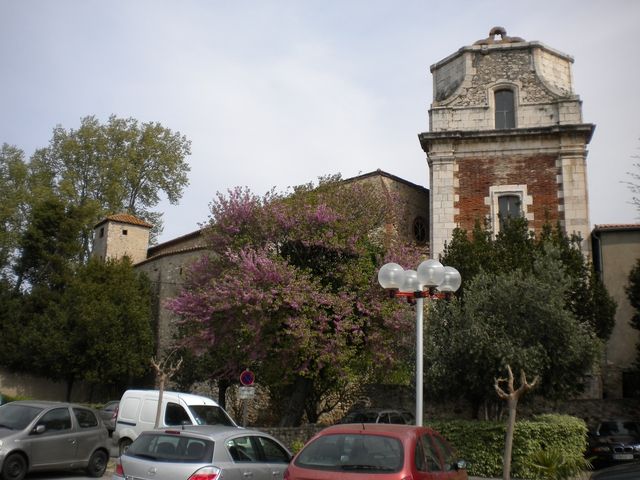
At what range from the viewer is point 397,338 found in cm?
1791

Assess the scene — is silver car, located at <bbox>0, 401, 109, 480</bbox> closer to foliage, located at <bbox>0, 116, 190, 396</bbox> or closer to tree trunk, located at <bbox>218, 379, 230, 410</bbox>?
tree trunk, located at <bbox>218, 379, 230, 410</bbox>

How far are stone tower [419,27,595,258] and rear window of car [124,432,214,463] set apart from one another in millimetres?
16376

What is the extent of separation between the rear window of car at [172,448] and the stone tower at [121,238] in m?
28.5

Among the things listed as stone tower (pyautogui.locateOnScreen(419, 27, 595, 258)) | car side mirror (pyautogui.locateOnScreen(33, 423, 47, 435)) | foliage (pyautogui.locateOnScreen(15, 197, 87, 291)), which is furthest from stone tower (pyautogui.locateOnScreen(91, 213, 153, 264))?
car side mirror (pyautogui.locateOnScreen(33, 423, 47, 435))

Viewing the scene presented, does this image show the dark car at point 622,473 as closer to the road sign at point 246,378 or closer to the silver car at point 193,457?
the silver car at point 193,457

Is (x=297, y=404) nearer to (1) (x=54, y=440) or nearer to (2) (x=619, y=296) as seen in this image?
(1) (x=54, y=440)

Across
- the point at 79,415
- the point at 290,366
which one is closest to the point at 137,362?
the point at 290,366

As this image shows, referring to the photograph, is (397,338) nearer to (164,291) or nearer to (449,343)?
(449,343)

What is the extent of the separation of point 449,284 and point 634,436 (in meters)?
9.58

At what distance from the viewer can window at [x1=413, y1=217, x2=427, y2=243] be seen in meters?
26.3

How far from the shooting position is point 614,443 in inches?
642

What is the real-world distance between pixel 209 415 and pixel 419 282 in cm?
688

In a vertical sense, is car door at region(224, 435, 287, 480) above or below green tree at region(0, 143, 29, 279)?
below

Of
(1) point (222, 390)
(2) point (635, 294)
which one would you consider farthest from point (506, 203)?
(1) point (222, 390)
